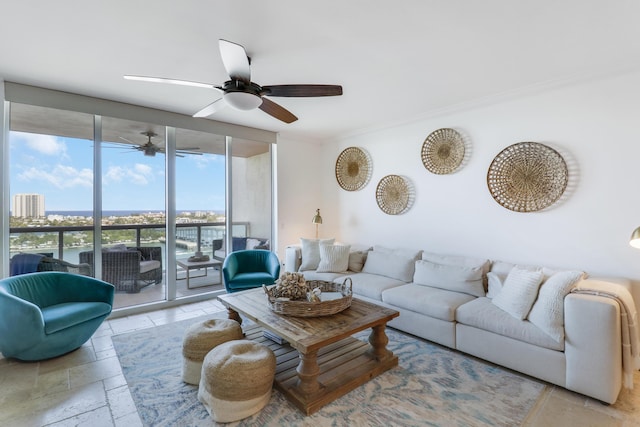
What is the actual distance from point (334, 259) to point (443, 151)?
205cm

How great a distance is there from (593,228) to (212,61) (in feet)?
12.5

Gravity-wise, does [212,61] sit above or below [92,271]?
above

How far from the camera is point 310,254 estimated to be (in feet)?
14.7

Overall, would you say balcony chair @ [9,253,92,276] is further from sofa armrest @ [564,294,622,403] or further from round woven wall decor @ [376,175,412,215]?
sofa armrest @ [564,294,622,403]

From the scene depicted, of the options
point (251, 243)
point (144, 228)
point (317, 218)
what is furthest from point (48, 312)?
point (317, 218)

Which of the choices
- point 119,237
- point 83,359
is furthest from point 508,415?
point 119,237

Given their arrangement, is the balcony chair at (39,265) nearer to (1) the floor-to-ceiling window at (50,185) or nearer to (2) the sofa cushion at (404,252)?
(1) the floor-to-ceiling window at (50,185)

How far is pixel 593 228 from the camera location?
285cm

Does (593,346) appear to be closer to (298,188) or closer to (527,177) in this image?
(527,177)

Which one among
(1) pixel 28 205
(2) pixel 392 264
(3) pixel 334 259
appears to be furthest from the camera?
(3) pixel 334 259

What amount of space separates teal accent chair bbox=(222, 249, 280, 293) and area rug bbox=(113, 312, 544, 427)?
112 cm

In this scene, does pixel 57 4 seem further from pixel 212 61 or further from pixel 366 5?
pixel 366 5

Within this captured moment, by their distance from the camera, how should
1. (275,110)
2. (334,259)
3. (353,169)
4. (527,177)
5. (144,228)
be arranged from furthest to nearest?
1. (353,169)
2. (334,259)
3. (144,228)
4. (527,177)
5. (275,110)

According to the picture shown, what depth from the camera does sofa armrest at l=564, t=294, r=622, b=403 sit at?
6.68 ft
